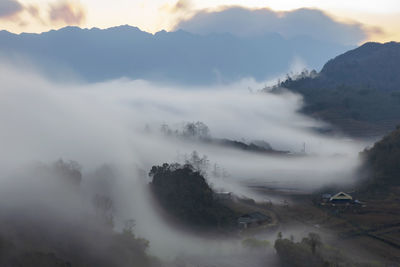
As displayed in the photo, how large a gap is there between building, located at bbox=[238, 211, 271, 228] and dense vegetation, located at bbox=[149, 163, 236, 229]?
1546mm

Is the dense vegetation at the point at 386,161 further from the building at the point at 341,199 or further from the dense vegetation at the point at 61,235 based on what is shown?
the dense vegetation at the point at 61,235

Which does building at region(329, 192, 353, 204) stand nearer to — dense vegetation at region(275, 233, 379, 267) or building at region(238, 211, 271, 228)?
building at region(238, 211, 271, 228)

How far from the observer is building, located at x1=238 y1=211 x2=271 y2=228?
63.6 metres

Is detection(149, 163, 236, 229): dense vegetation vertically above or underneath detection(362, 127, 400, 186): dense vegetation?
underneath

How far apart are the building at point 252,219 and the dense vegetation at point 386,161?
103 feet

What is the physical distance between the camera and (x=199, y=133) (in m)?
149

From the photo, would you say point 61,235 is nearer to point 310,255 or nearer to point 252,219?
point 310,255

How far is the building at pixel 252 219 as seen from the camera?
63.6m

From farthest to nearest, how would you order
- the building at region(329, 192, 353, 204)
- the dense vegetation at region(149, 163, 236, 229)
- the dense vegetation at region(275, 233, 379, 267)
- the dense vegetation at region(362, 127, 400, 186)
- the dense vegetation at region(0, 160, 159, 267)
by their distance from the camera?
the dense vegetation at region(362, 127, 400, 186) → the building at region(329, 192, 353, 204) → the dense vegetation at region(149, 163, 236, 229) → the dense vegetation at region(275, 233, 379, 267) → the dense vegetation at region(0, 160, 159, 267)

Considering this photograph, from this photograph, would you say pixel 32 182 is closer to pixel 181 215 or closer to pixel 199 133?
pixel 181 215

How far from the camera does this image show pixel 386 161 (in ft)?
295

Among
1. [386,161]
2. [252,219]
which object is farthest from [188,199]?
[386,161]

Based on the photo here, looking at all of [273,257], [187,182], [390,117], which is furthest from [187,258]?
[390,117]

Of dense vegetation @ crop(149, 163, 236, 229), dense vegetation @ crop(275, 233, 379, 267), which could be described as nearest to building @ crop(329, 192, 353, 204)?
dense vegetation @ crop(149, 163, 236, 229)
